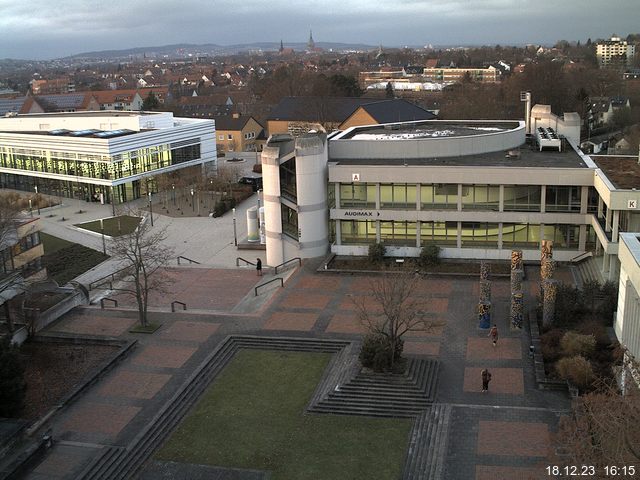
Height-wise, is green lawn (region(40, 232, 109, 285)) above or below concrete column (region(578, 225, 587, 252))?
below

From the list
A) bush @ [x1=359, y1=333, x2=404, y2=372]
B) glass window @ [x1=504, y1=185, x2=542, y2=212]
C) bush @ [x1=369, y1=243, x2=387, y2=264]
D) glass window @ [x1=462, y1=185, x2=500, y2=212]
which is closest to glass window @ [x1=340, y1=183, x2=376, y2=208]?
bush @ [x1=369, y1=243, x2=387, y2=264]

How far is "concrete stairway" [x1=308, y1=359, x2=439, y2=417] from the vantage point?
24.5 metres

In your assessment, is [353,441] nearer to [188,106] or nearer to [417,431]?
[417,431]

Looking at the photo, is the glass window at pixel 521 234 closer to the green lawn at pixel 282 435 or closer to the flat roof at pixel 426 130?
the flat roof at pixel 426 130

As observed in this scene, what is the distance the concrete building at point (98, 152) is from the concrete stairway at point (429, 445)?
44557mm

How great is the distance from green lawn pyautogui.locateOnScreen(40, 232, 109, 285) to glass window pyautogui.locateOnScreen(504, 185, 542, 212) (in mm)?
25974

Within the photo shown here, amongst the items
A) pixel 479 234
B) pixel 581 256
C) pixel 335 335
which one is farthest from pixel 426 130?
pixel 335 335

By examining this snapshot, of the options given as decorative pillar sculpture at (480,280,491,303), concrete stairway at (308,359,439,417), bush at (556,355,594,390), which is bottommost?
concrete stairway at (308,359,439,417)

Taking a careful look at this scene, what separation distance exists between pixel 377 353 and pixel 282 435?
5.05 m

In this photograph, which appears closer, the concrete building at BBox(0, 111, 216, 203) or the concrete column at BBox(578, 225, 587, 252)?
the concrete column at BBox(578, 225, 587, 252)

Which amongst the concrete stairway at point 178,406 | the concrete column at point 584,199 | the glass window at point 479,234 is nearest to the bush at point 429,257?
the glass window at point 479,234

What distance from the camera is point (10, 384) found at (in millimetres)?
23891

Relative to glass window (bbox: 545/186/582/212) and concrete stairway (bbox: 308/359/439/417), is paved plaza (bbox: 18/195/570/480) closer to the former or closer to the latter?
concrete stairway (bbox: 308/359/439/417)
